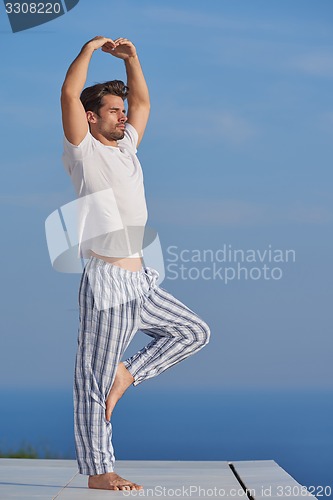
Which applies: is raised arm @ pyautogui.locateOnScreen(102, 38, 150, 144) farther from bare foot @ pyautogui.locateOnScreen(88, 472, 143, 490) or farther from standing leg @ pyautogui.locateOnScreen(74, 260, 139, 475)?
bare foot @ pyautogui.locateOnScreen(88, 472, 143, 490)

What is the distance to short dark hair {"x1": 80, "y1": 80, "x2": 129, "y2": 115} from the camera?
3.17 meters

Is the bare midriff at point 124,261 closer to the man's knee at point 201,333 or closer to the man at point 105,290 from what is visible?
the man at point 105,290

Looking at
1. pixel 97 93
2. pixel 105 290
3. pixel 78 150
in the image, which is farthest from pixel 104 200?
pixel 97 93

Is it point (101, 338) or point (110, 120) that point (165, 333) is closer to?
point (101, 338)

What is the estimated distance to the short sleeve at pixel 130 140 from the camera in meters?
3.20

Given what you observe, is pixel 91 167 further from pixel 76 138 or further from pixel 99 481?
pixel 99 481

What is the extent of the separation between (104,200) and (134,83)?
537 mm

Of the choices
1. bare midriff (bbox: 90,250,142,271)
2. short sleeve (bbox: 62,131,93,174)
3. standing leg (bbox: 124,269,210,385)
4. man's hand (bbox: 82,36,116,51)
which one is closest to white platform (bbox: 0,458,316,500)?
standing leg (bbox: 124,269,210,385)

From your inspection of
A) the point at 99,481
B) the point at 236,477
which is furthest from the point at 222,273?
the point at 99,481

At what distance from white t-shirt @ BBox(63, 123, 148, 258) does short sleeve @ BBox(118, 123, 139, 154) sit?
124 millimetres

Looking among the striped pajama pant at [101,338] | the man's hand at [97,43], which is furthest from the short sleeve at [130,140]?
the striped pajama pant at [101,338]

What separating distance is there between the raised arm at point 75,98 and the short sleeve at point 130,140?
0.25 meters

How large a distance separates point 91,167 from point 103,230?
0.22 meters

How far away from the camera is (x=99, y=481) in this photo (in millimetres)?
3053
